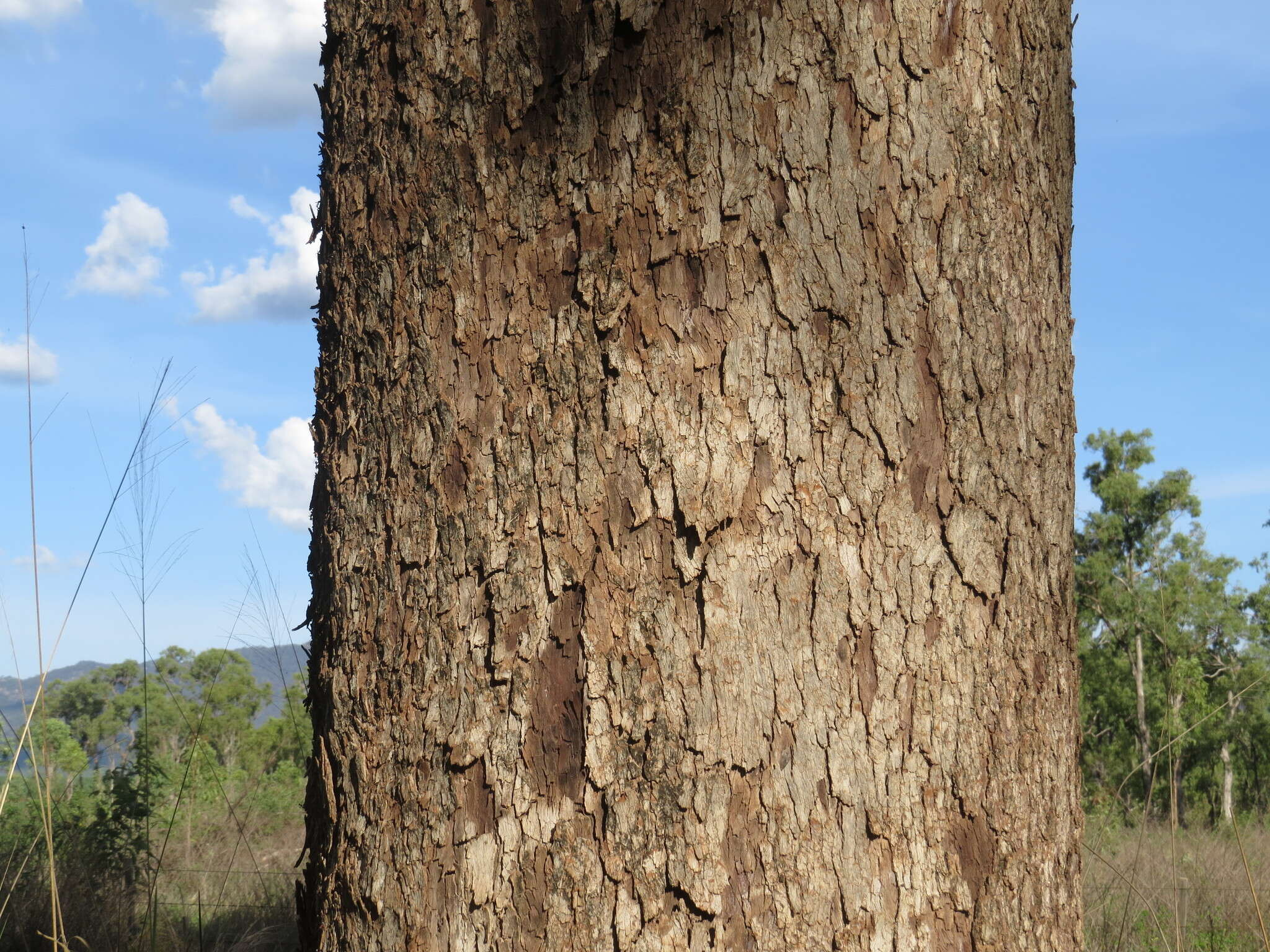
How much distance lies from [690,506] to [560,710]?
26cm

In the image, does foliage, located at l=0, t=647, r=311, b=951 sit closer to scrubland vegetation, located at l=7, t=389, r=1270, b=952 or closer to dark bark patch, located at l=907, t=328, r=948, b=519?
scrubland vegetation, located at l=7, t=389, r=1270, b=952

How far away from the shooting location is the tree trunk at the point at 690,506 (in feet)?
3.28

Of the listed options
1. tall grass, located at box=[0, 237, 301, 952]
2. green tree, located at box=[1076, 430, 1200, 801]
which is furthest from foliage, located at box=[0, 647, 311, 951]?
green tree, located at box=[1076, 430, 1200, 801]

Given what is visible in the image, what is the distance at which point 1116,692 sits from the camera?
2473 cm

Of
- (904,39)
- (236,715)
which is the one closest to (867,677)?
(904,39)

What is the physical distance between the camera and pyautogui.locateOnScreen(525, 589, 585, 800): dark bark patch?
1.00 metres

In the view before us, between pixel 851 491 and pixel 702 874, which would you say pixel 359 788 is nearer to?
pixel 702 874

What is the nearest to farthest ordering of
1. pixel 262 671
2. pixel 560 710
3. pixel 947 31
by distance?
pixel 560 710, pixel 947 31, pixel 262 671

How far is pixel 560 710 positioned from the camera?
101cm

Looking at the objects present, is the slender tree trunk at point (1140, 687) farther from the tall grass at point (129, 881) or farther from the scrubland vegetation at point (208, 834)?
the tall grass at point (129, 881)

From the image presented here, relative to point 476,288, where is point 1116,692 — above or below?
below

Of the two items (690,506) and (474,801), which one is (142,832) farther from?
(690,506)

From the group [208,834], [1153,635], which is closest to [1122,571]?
[1153,635]

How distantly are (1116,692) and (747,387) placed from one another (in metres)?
→ 27.4
